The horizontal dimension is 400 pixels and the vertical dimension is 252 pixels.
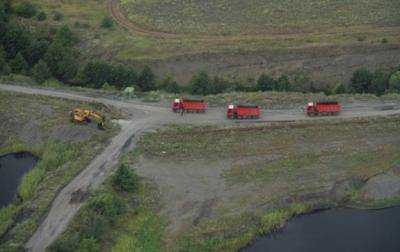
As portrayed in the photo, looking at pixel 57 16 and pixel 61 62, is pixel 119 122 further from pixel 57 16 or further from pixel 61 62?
pixel 57 16

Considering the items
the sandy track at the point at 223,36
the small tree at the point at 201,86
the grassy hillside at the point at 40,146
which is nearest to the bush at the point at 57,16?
the sandy track at the point at 223,36

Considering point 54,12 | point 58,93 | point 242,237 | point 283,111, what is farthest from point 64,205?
point 54,12

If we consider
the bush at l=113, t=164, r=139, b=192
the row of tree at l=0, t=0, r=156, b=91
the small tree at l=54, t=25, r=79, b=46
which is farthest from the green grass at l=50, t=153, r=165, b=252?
the small tree at l=54, t=25, r=79, b=46

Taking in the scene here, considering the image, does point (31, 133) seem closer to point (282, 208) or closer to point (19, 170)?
point (19, 170)

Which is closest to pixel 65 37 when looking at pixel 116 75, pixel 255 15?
pixel 116 75

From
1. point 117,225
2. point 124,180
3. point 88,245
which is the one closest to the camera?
point 88,245

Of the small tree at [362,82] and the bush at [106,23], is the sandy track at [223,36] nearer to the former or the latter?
the bush at [106,23]

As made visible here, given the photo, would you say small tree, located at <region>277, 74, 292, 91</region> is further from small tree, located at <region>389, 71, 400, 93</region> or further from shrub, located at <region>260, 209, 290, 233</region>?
shrub, located at <region>260, 209, 290, 233</region>
